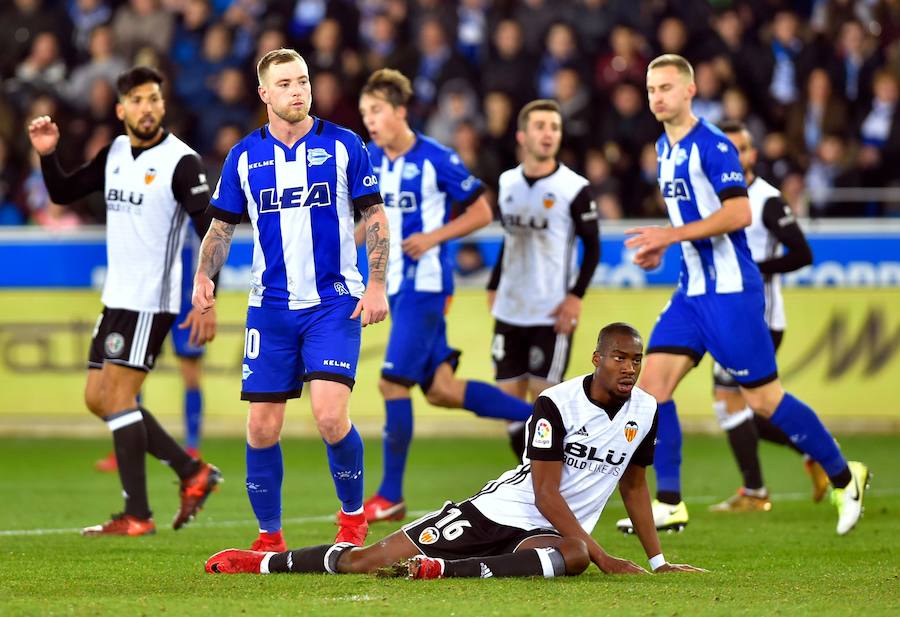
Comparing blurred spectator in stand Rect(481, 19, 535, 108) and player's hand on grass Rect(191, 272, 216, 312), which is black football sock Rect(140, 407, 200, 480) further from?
blurred spectator in stand Rect(481, 19, 535, 108)

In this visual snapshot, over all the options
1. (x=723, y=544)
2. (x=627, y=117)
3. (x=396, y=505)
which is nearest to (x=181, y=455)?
(x=396, y=505)

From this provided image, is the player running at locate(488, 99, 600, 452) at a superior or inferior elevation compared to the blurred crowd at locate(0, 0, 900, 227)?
inferior

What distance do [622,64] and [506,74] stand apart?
1309 mm

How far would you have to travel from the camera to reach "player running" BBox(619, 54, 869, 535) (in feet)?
28.7

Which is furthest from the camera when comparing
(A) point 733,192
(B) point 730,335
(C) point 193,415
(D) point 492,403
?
(C) point 193,415

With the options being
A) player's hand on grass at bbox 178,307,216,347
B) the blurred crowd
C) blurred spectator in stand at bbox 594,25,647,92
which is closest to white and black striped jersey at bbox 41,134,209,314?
player's hand on grass at bbox 178,307,216,347

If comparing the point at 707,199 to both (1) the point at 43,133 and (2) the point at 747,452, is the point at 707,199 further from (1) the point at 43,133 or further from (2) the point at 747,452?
(1) the point at 43,133

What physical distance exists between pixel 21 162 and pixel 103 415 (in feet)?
31.3

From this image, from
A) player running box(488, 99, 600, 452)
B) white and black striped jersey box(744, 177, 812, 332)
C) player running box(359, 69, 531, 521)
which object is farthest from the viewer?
player running box(488, 99, 600, 452)

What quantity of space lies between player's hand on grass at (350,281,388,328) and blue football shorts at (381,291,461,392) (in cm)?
264

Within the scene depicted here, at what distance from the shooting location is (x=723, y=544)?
855cm

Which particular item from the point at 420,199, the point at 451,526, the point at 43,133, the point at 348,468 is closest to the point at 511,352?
the point at 420,199

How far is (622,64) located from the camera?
17516 millimetres

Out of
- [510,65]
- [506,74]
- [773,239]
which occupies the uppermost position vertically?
[510,65]
